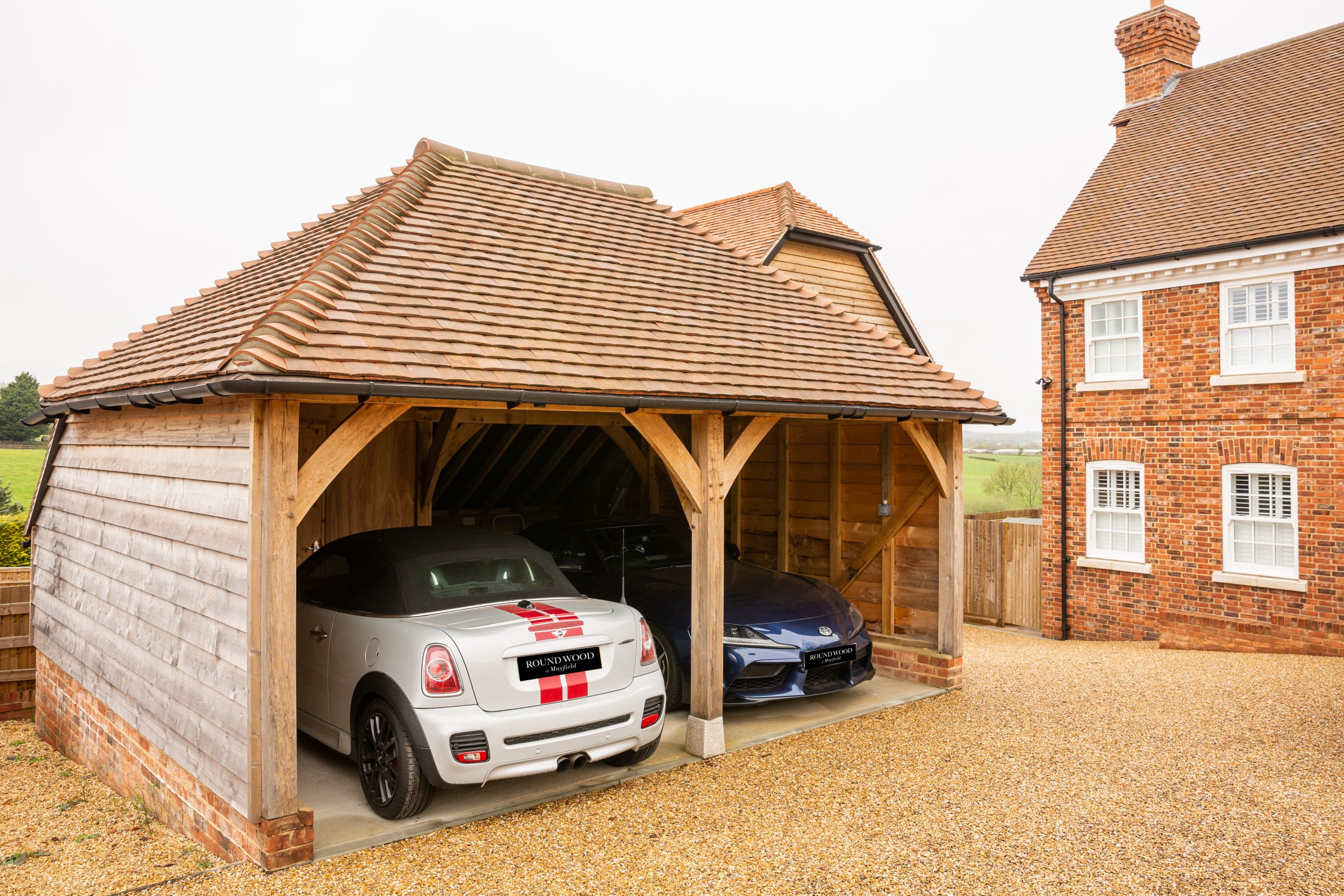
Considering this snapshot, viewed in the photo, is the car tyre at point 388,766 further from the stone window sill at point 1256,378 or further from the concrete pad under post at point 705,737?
the stone window sill at point 1256,378

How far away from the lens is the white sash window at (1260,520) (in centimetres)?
1233

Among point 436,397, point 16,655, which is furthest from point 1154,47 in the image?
point 16,655

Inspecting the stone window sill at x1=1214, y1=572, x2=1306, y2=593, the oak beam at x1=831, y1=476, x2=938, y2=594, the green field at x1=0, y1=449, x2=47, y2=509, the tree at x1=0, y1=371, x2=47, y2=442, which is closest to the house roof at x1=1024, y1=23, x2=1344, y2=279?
the stone window sill at x1=1214, y1=572, x2=1306, y2=593

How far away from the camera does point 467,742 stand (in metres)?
4.91

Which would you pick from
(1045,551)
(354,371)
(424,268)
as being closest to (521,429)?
(424,268)

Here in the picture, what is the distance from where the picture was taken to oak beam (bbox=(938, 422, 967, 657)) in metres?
8.35

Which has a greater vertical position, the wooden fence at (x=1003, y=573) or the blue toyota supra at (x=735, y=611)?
the blue toyota supra at (x=735, y=611)

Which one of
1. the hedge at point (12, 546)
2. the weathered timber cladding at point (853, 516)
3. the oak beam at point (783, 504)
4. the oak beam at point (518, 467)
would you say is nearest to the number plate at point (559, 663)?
the weathered timber cladding at point (853, 516)

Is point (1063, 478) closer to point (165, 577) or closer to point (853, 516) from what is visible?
point (853, 516)

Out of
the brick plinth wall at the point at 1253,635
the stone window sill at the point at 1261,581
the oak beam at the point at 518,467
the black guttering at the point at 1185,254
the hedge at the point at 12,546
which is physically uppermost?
the black guttering at the point at 1185,254

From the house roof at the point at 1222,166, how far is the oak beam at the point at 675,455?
398 inches

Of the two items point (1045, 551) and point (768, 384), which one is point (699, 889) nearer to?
point (768, 384)

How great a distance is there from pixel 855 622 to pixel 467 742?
152 inches

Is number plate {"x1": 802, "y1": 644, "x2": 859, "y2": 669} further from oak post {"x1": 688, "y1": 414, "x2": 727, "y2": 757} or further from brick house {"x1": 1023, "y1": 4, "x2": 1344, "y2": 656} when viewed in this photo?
brick house {"x1": 1023, "y1": 4, "x2": 1344, "y2": 656}
